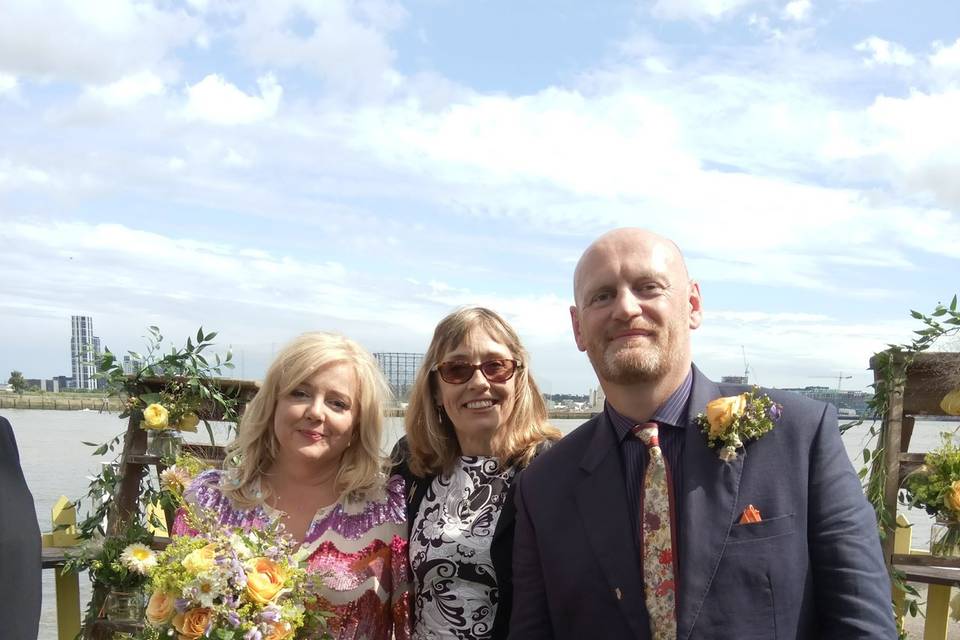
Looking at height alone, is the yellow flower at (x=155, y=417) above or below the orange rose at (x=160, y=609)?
above

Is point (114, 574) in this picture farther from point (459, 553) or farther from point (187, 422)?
point (459, 553)

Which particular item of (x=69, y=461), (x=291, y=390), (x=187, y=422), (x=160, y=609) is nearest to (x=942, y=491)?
(x=291, y=390)

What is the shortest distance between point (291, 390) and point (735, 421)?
66.5 inches

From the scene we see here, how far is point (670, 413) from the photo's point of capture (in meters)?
2.57

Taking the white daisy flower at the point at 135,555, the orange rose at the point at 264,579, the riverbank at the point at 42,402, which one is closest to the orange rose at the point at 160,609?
the orange rose at the point at 264,579

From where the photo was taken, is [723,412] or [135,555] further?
[135,555]

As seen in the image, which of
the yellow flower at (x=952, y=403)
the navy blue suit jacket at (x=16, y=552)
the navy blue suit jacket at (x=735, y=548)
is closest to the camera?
the navy blue suit jacket at (x=16, y=552)

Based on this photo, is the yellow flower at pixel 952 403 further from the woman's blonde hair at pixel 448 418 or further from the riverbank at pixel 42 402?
the riverbank at pixel 42 402

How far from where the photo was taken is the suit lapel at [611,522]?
2410 millimetres

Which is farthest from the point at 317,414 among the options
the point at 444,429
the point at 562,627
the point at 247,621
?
the point at 562,627

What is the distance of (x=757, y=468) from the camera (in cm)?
241

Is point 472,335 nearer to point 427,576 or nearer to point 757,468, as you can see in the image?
point 427,576

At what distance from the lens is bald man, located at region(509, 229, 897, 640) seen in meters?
2.28

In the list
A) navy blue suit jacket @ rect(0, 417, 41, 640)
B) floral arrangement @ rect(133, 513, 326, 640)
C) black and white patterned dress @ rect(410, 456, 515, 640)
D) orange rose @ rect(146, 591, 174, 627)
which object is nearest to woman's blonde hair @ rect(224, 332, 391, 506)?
black and white patterned dress @ rect(410, 456, 515, 640)
